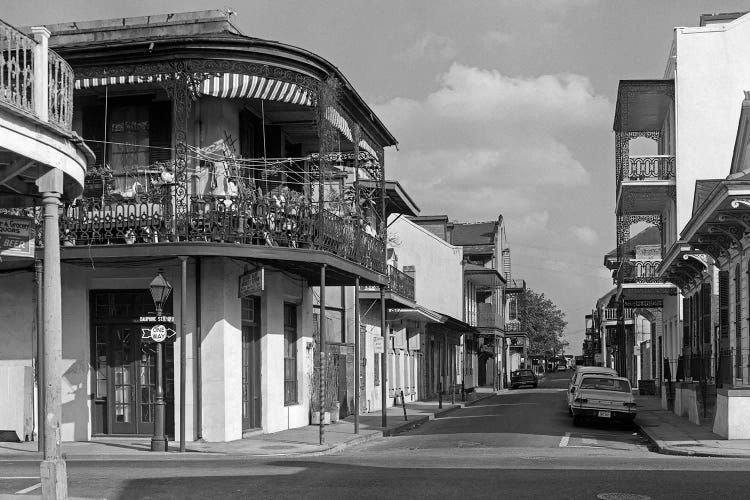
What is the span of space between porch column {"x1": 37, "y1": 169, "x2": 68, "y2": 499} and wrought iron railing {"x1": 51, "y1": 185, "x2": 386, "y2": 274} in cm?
830

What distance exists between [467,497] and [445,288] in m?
41.4

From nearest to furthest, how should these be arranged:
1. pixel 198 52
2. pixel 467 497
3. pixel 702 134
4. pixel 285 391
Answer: pixel 467 497, pixel 198 52, pixel 285 391, pixel 702 134

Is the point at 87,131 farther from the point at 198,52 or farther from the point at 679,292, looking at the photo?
the point at 679,292

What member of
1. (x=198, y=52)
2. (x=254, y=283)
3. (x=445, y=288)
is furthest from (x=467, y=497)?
(x=445, y=288)

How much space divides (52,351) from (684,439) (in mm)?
14586

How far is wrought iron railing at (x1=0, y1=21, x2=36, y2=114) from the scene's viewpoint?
34.2ft

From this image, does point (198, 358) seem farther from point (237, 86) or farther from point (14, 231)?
point (14, 231)

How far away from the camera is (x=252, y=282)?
19.7 meters

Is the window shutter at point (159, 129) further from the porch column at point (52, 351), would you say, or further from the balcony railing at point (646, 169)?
the balcony railing at point (646, 169)

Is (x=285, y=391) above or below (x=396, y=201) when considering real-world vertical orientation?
below

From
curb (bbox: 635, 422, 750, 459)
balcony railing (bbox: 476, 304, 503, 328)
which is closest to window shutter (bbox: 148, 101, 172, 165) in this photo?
curb (bbox: 635, 422, 750, 459)

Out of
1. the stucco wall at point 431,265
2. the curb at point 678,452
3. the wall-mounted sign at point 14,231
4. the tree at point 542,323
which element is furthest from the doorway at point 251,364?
the tree at point 542,323

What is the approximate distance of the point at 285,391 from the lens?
79.7 ft

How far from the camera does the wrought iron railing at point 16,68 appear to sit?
1042cm
